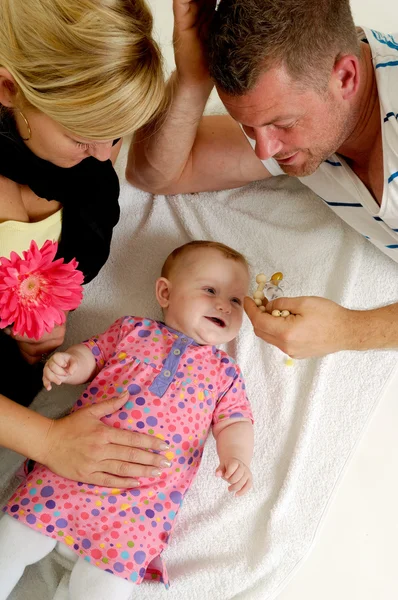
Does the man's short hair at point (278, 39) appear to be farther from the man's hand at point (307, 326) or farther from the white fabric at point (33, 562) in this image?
the white fabric at point (33, 562)

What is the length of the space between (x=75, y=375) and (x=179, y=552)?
0.45 m

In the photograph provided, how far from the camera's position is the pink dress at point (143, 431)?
126 centimetres

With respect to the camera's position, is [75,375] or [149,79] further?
[75,375]

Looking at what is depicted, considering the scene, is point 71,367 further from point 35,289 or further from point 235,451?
point 235,451

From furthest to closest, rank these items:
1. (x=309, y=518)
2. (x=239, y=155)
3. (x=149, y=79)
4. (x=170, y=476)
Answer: (x=239, y=155) → (x=309, y=518) → (x=170, y=476) → (x=149, y=79)

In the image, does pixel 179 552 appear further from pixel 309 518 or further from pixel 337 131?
pixel 337 131

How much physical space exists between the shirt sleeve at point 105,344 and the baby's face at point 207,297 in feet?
0.40

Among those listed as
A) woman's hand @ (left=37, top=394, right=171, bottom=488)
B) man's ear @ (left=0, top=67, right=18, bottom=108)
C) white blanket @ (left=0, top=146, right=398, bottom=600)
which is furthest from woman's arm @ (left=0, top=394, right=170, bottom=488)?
man's ear @ (left=0, top=67, right=18, bottom=108)

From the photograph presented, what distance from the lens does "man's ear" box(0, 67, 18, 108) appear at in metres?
1.05

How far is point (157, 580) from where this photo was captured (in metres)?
1.36

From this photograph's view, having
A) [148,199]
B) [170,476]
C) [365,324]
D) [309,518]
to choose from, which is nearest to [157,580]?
[170,476]

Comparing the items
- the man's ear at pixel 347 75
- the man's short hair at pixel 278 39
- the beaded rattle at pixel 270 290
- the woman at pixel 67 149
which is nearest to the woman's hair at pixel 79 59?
the woman at pixel 67 149

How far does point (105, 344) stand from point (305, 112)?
67cm

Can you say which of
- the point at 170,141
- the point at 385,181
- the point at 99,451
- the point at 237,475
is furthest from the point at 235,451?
the point at 170,141
